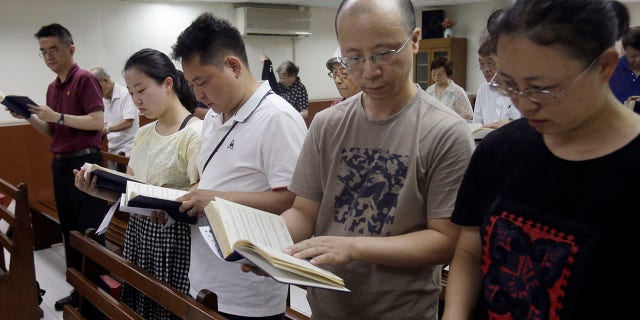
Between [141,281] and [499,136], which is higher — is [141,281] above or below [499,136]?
below

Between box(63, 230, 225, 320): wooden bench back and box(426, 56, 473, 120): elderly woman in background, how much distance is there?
3.85 m

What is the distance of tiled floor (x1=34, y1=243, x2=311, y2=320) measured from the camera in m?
3.34

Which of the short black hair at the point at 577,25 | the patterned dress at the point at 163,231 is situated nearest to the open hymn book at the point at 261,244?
the short black hair at the point at 577,25

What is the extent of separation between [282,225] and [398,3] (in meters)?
0.56

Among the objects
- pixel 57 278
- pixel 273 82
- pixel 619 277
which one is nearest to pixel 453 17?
pixel 273 82

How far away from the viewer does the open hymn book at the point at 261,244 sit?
949 mm

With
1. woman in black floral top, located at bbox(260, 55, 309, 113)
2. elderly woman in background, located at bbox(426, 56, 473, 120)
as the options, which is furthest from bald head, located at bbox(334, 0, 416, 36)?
woman in black floral top, located at bbox(260, 55, 309, 113)

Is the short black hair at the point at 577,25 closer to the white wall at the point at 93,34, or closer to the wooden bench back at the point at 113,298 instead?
the wooden bench back at the point at 113,298

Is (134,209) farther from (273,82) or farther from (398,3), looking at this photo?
(273,82)

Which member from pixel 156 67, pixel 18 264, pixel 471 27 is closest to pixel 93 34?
pixel 18 264

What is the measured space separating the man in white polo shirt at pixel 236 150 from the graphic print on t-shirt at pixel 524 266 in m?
0.70

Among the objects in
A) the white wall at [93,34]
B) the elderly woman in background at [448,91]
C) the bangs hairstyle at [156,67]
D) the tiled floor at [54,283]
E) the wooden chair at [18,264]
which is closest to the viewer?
the bangs hairstyle at [156,67]

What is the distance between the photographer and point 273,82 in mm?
5930

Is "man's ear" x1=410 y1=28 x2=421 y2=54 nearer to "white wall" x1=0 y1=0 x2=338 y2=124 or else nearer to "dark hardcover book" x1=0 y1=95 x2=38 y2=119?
"dark hardcover book" x1=0 y1=95 x2=38 y2=119
